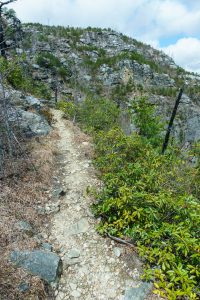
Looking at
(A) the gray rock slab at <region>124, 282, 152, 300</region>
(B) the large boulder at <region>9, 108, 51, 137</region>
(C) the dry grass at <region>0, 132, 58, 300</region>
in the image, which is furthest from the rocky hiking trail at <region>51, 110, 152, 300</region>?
(B) the large boulder at <region>9, 108, 51, 137</region>

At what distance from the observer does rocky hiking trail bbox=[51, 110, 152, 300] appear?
173 inches

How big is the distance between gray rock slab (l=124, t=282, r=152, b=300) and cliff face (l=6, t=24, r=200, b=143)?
3188cm

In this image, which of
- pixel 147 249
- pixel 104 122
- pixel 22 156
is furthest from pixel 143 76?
pixel 147 249

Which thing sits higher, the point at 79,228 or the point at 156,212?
the point at 156,212

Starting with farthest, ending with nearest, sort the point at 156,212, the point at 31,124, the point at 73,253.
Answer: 1. the point at 31,124
2. the point at 156,212
3. the point at 73,253

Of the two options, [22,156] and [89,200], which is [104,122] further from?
[89,200]

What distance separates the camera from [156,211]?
5.30 meters

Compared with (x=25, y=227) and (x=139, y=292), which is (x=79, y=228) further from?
(x=139, y=292)

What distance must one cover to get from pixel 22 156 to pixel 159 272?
659cm

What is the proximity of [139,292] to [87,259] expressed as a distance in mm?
1326

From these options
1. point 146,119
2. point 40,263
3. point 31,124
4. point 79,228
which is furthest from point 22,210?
point 146,119

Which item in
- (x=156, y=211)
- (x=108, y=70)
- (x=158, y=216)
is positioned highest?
(x=108, y=70)

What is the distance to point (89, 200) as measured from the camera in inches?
275

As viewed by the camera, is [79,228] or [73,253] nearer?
[73,253]
